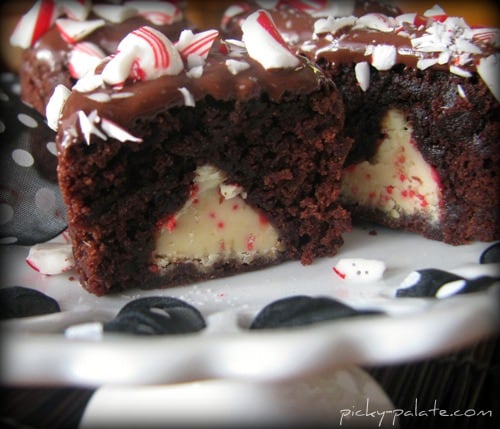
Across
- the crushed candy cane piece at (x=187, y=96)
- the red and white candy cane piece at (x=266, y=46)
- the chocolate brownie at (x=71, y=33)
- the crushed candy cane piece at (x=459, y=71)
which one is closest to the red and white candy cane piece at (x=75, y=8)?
the chocolate brownie at (x=71, y=33)

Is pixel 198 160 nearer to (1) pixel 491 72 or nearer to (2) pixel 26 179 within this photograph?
(2) pixel 26 179

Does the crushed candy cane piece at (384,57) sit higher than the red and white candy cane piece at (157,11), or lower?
lower

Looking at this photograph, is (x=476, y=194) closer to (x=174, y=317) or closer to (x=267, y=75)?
(x=267, y=75)

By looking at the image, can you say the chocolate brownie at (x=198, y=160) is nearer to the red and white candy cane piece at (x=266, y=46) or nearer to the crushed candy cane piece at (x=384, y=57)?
the red and white candy cane piece at (x=266, y=46)

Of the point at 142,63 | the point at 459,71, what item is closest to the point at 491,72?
the point at 459,71

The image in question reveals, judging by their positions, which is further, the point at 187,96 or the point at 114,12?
the point at 114,12

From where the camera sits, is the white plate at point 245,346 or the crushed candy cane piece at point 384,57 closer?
the white plate at point 245,346
